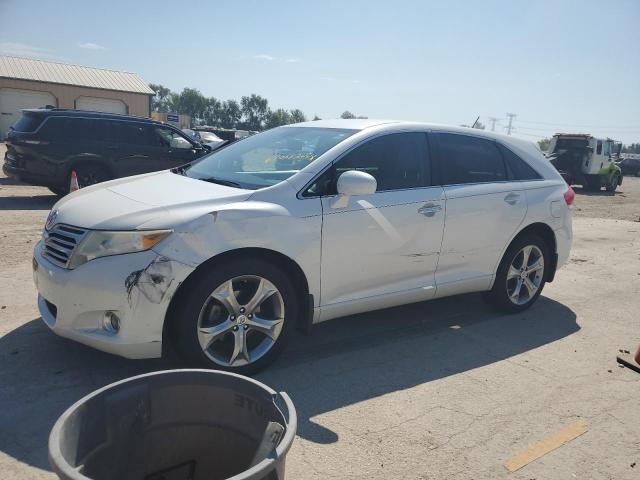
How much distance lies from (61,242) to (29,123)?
8.80 metres

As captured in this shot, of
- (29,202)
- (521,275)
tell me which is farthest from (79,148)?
(521,275)

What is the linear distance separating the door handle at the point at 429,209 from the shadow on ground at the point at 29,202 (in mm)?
8511

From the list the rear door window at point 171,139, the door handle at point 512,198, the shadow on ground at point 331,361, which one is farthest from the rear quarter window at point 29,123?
the door handle at point 512,198

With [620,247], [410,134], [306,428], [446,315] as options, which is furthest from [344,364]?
[620,247]

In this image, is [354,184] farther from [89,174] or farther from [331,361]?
[89,174]

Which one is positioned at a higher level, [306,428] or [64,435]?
[64,435]

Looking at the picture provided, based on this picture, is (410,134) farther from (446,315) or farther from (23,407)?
(23,407)

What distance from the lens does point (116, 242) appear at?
3197 mm

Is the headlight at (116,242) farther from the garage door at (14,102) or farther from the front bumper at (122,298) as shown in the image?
the garage door at (14,102)

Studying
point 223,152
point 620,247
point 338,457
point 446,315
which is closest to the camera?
point 338,457

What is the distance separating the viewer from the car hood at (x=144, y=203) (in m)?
3.26

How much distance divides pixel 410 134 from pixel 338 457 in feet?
8.77

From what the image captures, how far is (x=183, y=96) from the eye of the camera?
115 meters

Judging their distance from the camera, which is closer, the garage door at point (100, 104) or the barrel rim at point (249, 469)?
the barrel rim at point (249, 469)
